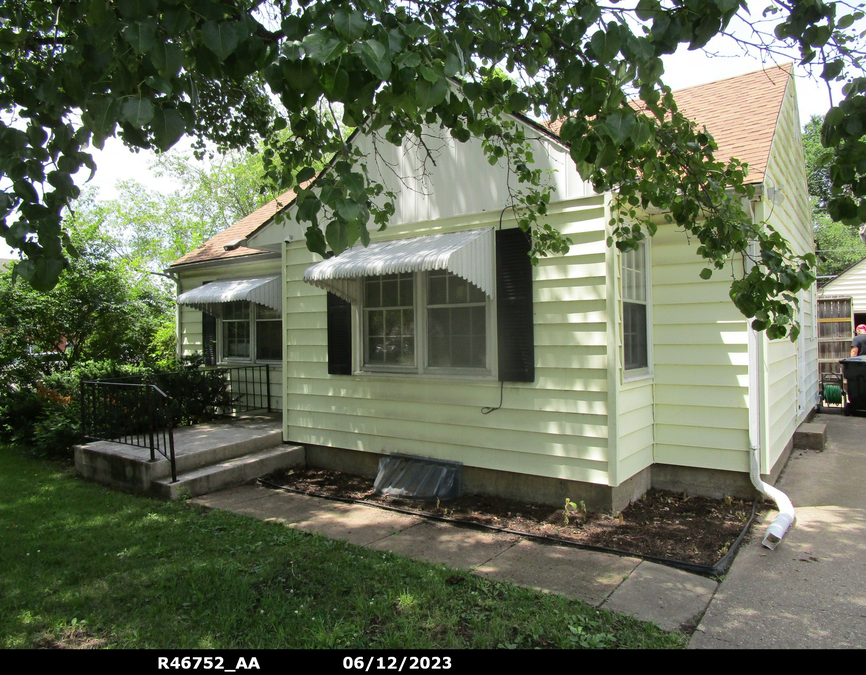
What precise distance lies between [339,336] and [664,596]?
4559 mm

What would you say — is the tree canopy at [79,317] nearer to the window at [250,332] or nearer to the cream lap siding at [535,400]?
the window at [250,332]

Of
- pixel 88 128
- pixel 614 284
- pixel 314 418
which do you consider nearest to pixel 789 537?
pixel 614 284

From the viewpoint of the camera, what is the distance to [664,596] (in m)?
3.71

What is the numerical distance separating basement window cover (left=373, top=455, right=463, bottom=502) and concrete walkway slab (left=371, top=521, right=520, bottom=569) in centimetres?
70

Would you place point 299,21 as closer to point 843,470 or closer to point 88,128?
point 88,128

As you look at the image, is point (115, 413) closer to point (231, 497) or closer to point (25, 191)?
point (231, 497)

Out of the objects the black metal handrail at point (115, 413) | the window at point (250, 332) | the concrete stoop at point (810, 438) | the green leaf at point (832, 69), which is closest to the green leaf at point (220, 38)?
the green leaf at point (832, 69)

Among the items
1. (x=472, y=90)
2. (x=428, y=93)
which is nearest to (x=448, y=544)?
(x=472, y=90)

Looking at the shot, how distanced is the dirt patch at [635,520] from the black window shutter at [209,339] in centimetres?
544

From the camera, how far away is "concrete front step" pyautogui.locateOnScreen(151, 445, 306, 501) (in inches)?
238

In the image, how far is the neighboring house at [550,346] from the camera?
5273 millimetres

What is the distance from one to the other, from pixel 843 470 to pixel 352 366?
6.12 m

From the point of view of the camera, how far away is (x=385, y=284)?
6.70 meters

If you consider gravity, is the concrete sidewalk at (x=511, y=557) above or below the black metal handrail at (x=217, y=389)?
below
